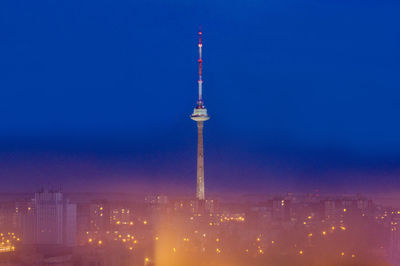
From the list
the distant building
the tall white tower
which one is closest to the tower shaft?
the tall white tower

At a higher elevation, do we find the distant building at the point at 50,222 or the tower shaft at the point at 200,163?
the tower shaft at the point at 200,163

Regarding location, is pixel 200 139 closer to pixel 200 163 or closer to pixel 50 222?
pixel 200 163

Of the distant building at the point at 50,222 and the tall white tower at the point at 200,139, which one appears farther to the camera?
the tall white tower at the point at 200,139

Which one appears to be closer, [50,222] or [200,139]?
[50,222]

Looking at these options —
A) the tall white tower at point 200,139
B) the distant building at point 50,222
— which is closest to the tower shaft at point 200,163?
the tall white tower at point 200,139

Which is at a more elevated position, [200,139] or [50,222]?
[200,139]

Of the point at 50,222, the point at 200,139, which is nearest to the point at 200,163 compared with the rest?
the point at 200,139

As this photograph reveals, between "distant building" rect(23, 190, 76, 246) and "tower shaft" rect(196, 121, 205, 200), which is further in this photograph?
"tower shaft" rect(196, 121, 205, 200)

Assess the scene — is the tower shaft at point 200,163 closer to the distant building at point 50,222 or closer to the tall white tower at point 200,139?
the tall white tower at point 200,139

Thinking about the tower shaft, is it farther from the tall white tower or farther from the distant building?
the distant building
